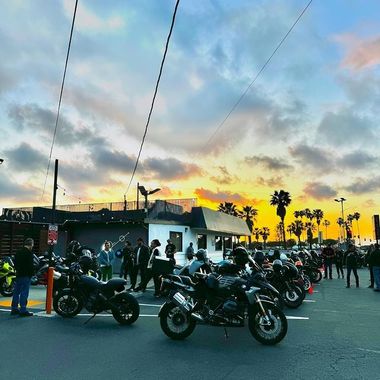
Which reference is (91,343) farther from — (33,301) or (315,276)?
(315,276)

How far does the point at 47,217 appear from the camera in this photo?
1081 inches

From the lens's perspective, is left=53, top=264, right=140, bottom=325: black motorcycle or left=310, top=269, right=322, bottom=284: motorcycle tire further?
left=310, top=269, right=322, bottom=284: motorcycle tire

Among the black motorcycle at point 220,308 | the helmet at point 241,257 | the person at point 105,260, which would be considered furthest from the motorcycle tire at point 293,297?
the person at point 105,260

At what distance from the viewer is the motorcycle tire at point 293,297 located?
10727 millimetres

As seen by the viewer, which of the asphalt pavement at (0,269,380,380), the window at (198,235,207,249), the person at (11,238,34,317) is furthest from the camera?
the window at (198,235,207,249)

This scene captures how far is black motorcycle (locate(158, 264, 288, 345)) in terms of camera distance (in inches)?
266

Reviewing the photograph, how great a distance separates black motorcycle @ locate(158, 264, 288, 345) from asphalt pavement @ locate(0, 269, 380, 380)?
233mm

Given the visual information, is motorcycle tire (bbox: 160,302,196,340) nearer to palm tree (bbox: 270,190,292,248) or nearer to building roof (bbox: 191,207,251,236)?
building roof (bbox: 191,207,251,236)

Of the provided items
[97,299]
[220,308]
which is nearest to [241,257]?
[220,308]

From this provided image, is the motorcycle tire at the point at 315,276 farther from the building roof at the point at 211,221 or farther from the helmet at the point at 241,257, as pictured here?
the helmet at the point at 241,257

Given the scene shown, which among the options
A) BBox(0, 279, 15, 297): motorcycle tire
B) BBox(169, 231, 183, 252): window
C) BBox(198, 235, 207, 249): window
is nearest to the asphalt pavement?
BBox(0, 279, 15, 297): motorcycle tire

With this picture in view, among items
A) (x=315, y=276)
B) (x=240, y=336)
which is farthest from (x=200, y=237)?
(x=240, y=336)

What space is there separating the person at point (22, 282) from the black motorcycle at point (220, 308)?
4.08 metres

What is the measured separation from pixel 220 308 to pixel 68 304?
156 inches
